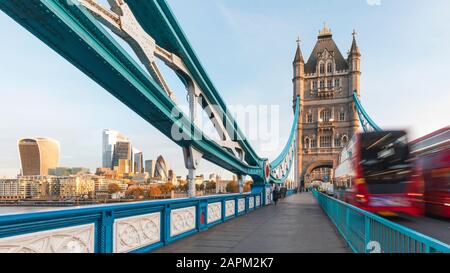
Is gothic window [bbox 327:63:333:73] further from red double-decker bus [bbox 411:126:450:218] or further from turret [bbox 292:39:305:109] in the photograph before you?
red double-decker bus [bbox 411:126:450:218]

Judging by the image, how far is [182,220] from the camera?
8.57 metres

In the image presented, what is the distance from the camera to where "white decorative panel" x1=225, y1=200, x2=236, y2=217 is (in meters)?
13.0

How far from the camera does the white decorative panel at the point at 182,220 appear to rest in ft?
26.3

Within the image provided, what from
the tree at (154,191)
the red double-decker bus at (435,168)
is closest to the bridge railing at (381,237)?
the red double-decker bus at (435,168)

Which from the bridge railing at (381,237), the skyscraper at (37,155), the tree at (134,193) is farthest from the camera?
the tree at (134,193)

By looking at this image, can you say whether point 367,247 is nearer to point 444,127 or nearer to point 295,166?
point 444,127

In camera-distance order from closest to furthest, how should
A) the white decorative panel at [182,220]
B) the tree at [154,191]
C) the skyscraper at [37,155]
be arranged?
the white decorative panel at [182,220] < the skyscraper at [37,155] < the tree at [154,191]

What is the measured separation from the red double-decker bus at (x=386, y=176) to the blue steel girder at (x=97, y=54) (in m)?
6.43

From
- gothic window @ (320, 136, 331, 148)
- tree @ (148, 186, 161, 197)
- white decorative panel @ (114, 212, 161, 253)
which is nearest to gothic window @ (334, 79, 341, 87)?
gothic window @ (320, 136, 331, 148)

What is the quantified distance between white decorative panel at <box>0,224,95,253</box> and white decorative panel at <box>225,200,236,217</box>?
26.9 ft

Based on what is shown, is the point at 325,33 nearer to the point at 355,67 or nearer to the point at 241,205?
the point at 355,67

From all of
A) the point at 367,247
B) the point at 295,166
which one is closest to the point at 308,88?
the point at 295,166

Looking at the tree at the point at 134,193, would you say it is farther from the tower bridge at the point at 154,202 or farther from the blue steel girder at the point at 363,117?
the tower bridge at the point at 154,202
